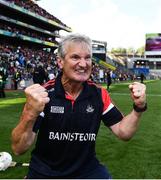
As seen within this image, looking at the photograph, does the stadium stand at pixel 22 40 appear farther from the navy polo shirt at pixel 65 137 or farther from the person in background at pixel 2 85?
the navy polo shirt at pixel 65 137

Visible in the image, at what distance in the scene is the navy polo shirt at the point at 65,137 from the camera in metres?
3.39

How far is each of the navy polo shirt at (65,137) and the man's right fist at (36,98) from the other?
0.31 metres

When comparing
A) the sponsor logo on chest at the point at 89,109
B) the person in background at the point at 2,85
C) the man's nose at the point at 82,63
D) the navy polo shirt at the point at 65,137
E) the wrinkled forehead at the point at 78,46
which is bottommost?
the person in background at the point at 2,85

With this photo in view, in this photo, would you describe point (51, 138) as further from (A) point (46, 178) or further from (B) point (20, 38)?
(B) point (20, 38)

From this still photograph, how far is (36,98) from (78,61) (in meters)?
0.58

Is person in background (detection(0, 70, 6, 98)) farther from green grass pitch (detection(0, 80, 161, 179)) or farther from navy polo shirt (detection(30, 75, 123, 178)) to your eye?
navy polo shirt (detection(30, 75, 123, 178))

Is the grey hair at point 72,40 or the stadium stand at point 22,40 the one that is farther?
the stadium stand at point 22,40

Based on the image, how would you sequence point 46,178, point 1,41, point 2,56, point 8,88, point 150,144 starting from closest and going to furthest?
point 46,178, point 150,144, point 8,88, point 2,56, point 1,41

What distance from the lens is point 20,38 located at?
58812 mm

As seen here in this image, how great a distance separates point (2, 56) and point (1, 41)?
16306mm

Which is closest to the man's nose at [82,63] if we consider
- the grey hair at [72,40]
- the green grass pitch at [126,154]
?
the grey hair at [72,40]

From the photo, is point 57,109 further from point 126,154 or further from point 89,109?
point 126,154

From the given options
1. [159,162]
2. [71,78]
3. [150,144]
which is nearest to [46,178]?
[71,78]

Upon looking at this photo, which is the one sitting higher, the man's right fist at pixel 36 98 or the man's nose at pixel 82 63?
the man's nose at pixel 82 63
